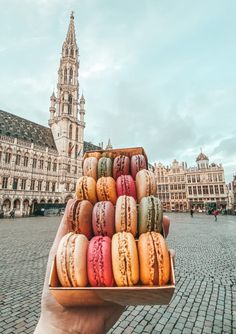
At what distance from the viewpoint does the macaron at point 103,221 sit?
163 centimetres

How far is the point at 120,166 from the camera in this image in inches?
84.3

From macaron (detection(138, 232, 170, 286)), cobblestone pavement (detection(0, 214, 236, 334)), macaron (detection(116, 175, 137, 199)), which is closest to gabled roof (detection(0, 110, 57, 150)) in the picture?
cobblestone pavement (detection(0, 214, 236, 334))

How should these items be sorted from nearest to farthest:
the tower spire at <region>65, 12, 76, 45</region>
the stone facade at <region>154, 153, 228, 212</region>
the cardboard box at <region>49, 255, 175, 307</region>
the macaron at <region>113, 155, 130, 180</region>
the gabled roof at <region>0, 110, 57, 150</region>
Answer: the cardboard box at <region>49, 255, 175, 307</region> < the macaron at <region>113, 155, 130, 180</region> < the gabled roof at <region>0, 110, 57, 150</region> < the stone facade at <region>154, 153, 228, 212</region> < the tower spire at <region>65, 12, 76, 45</region>

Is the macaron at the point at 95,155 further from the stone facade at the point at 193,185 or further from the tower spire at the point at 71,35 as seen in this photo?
the tower spire at the point at 71,35

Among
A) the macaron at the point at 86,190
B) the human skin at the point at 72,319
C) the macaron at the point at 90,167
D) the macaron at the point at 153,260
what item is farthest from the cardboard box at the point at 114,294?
the macaron at the point at 90,167

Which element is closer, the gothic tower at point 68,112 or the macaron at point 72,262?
the macaron at point 72,262

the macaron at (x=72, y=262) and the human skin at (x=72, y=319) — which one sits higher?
the macaron at (x=72, y=262)

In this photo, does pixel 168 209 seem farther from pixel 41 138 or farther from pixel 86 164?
pixel 86 164

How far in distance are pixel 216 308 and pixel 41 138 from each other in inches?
2113

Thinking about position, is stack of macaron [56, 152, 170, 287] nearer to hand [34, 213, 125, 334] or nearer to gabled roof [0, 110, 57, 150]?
hand [34, 213, 125, 334]

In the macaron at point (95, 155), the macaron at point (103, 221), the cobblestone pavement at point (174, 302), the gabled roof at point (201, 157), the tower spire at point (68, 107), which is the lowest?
the cobblestone pavement at point (174, 302)

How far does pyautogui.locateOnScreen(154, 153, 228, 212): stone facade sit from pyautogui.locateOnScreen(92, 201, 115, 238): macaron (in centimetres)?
6724

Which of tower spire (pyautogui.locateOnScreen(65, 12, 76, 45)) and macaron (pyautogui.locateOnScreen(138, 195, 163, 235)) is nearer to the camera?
macaron (pyautogui.locateOnScreen(138, 195, 163, 235))

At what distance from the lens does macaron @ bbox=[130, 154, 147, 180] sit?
2143 millimetres
